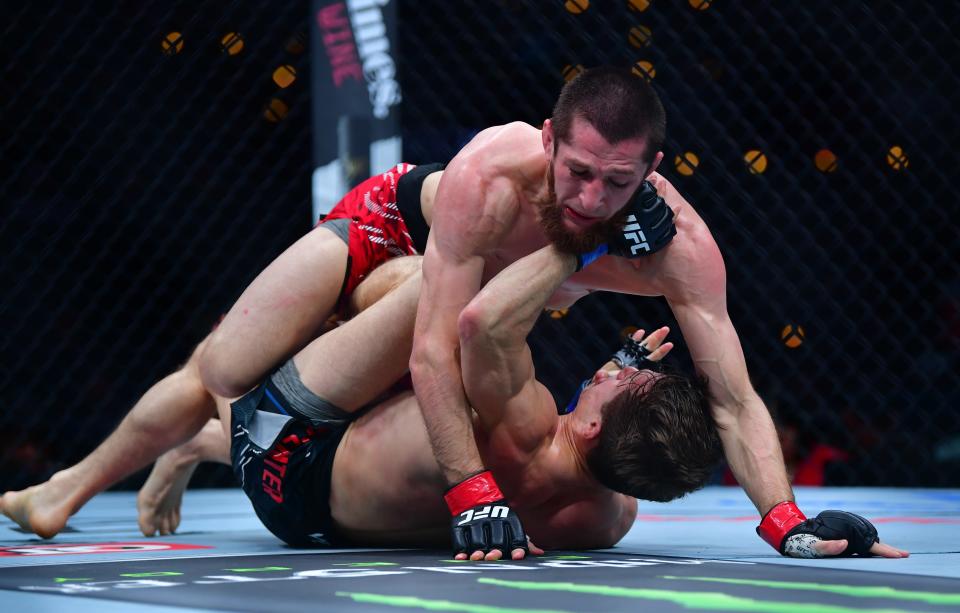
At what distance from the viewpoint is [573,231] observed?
157cm

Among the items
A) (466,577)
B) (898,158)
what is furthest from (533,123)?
(466,577)

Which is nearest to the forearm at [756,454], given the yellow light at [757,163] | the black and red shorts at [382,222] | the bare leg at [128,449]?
the black and red shorts at [382,222]

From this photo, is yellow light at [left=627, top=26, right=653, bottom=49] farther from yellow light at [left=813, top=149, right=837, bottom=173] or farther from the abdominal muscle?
the abdominal muscle

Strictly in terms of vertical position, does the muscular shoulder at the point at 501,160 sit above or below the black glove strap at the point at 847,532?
above

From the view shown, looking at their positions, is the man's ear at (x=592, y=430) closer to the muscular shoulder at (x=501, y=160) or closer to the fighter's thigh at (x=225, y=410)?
the muscular shoulder at (x=501, y=160)

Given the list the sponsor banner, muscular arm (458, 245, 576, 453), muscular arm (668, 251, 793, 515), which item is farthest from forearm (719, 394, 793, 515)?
the sponsor banner

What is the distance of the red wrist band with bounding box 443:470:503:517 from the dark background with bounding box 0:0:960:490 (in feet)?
7.23

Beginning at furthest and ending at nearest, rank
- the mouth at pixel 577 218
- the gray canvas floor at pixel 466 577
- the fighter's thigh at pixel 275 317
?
the fighter's thigh at pixel 275 317
the mouth at pixel 577 218
the gray canvas floor at pixel 466 577

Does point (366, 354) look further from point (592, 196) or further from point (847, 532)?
point (847, 532)

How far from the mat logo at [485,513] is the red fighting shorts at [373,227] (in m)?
0.57

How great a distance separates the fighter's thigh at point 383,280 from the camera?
73.9 inches

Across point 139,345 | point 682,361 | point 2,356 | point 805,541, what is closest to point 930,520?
point 805,541

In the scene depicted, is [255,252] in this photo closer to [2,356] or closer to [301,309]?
[2,356]

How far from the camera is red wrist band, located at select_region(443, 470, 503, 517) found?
4.84 ft
